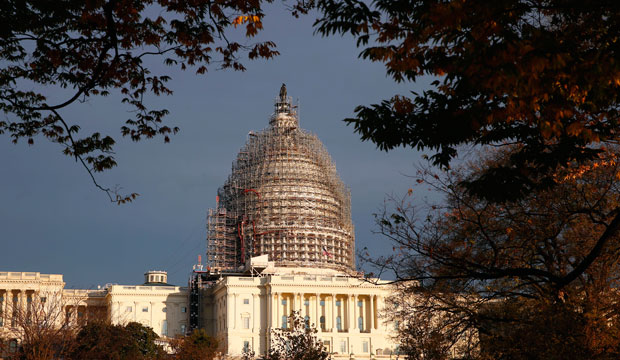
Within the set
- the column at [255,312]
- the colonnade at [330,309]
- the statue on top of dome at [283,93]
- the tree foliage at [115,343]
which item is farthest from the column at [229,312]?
the statue on top of dome at [283,93]

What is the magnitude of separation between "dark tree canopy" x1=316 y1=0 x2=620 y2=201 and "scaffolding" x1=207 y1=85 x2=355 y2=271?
112 meters

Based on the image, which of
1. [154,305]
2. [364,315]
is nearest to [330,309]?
[364,315]

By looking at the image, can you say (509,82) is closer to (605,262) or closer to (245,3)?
(245,3)

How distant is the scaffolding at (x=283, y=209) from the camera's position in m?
131

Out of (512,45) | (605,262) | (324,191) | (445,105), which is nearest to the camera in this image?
(512,45)

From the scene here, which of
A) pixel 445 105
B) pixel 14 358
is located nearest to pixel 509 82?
pixel 445 105

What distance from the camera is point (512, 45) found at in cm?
1317

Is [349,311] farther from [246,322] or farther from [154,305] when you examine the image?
[154,305]

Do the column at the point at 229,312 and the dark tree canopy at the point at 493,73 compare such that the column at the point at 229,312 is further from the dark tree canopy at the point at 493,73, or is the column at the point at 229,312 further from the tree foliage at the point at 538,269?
the dark tree canopy at the point at 493,73

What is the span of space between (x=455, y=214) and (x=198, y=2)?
1279 centimetres

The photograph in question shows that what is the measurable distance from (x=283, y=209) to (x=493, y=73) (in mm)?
119714

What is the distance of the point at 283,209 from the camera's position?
435 feet

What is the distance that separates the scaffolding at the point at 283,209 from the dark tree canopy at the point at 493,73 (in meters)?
112

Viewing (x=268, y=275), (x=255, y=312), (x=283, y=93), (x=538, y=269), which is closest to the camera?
(x=538, y=269)
